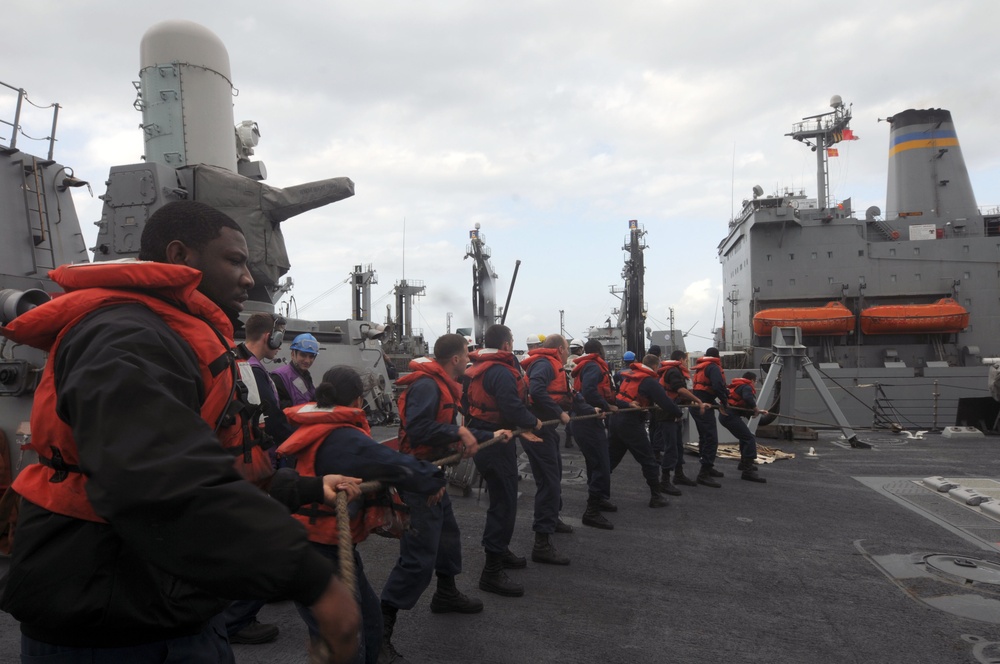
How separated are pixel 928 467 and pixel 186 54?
37.7 feet

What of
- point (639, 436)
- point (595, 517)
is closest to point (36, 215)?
point (595, 517)

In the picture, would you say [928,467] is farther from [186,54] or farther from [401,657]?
[186,54]

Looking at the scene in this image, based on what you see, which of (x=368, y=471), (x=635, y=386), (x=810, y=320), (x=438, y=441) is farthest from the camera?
(x=810, y=320)

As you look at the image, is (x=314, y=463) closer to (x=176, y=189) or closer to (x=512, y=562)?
(x=512, y=562)

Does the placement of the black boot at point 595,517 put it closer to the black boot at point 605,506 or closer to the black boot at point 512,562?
the black boot at point 605,506

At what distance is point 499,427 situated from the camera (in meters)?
5.05

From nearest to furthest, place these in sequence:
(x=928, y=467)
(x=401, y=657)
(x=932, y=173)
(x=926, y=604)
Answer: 1. (x=401, y=657)
2. (x=926, y=604)
3. (x=928, y=467)
4. (x=932, y=173)

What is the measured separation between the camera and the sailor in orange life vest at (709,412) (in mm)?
8516

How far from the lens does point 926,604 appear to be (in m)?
4.14

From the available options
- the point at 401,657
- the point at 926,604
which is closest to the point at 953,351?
the point at 926,604

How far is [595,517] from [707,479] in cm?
277

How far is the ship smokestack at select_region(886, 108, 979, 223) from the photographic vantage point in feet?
68.4

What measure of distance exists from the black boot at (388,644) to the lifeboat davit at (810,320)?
1621cm

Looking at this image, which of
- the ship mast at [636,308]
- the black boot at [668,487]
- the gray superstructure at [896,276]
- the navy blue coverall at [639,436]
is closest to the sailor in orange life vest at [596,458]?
the navy blue coverall at [639,436]
